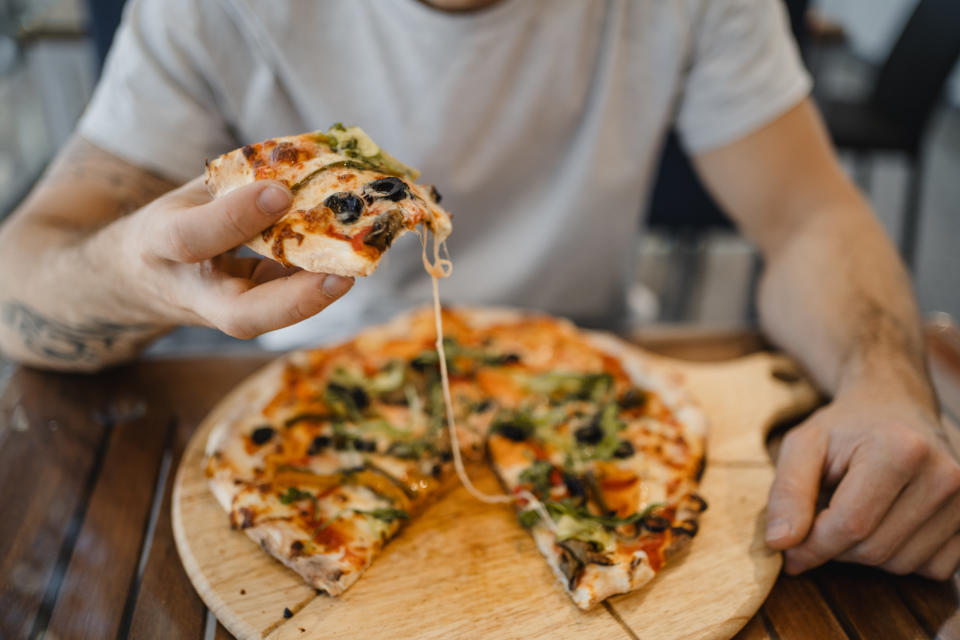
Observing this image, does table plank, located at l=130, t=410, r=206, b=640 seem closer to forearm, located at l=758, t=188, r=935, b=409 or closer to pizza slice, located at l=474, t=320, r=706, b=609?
pizza slice, located at l=474, t=320, r=706, b=609

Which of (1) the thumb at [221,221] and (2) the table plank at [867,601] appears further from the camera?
(2) the table plank at [867,601]

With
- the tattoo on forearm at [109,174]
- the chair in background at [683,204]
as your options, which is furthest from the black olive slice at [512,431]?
the chair in background at [683,204]

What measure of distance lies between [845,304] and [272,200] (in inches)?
49.8

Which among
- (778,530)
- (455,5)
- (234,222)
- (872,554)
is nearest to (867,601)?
(872,554)

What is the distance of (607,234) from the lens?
2.22 m

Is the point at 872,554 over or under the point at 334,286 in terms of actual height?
under

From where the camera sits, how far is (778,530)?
1.24 m

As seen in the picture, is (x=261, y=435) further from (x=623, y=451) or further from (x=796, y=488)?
(x=796, y=488)

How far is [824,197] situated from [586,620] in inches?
48.3

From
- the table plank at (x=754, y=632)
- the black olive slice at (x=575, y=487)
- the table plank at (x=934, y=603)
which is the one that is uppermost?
the black olive slice at (x=575, y=487)

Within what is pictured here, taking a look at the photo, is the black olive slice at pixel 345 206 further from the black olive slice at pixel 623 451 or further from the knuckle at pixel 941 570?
the knuckle at pixel 941 570

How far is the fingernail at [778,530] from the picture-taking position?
4.02 feet

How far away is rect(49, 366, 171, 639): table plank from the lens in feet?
3.84

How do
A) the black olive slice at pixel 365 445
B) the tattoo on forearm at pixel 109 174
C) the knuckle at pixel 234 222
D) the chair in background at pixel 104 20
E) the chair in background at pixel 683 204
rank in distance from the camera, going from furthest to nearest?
the chair in background at pixel 683 204, the chair in background at pixel 104 20, the tattoo on forearm at pixel 109 174, the black olive slice at pixel 365 445, the knuckle at pixel 234 222
